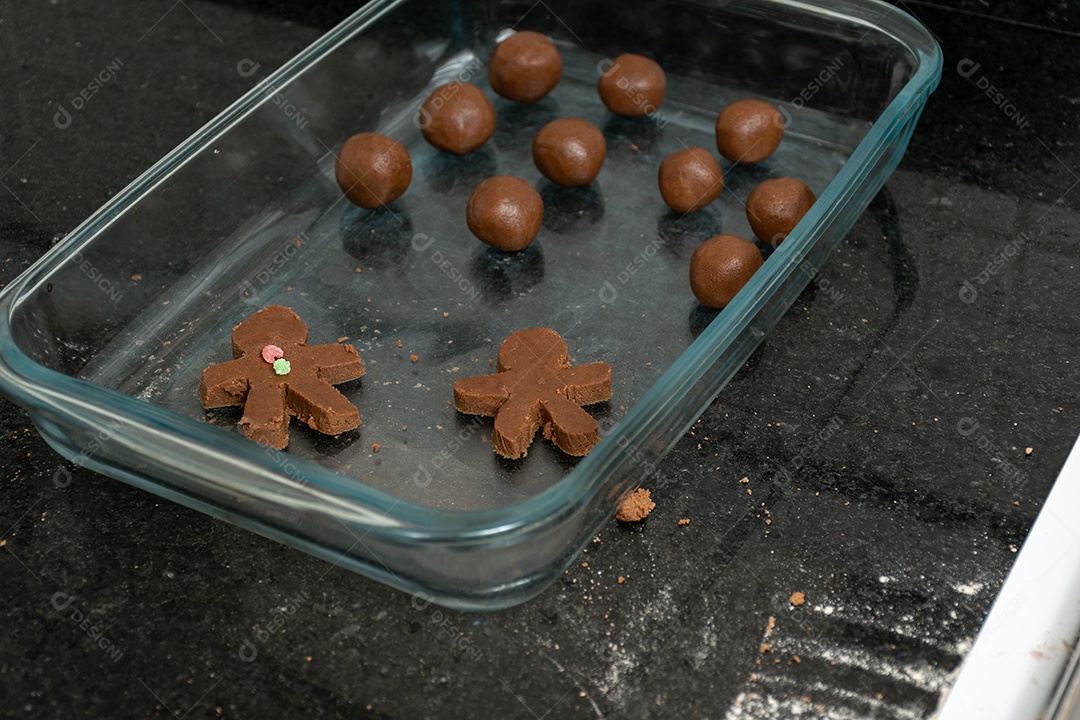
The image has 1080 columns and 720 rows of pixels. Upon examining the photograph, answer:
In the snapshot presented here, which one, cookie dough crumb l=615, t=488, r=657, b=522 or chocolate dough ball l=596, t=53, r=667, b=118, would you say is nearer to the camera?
cookie dough crumb l=615, t=488, r=657, b=522

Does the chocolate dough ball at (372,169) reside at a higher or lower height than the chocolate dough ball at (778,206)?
higher

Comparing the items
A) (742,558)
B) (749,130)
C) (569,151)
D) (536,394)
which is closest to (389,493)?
(536,394)

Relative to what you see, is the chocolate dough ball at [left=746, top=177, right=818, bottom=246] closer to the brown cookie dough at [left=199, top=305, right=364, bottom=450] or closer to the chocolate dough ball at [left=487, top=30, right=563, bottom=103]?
the chocolate dough ball at [left=487, top=30, right=563, bottom=103]

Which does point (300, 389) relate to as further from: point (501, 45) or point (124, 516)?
point (501, 45)

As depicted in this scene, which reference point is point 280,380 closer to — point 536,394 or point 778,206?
point 536,394

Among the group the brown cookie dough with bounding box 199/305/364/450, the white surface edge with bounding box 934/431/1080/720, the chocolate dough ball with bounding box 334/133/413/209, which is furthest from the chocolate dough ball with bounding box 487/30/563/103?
the white surface edge with bounding box 934/431/1080/720

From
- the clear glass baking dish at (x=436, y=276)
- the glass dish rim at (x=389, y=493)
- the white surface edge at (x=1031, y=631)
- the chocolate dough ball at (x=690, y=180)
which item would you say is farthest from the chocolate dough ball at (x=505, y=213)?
the white surface edge at (x=1031, y=631)

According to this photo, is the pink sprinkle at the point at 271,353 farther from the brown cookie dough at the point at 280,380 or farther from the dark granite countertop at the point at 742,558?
the dark granite countertop at the point at 742,558
